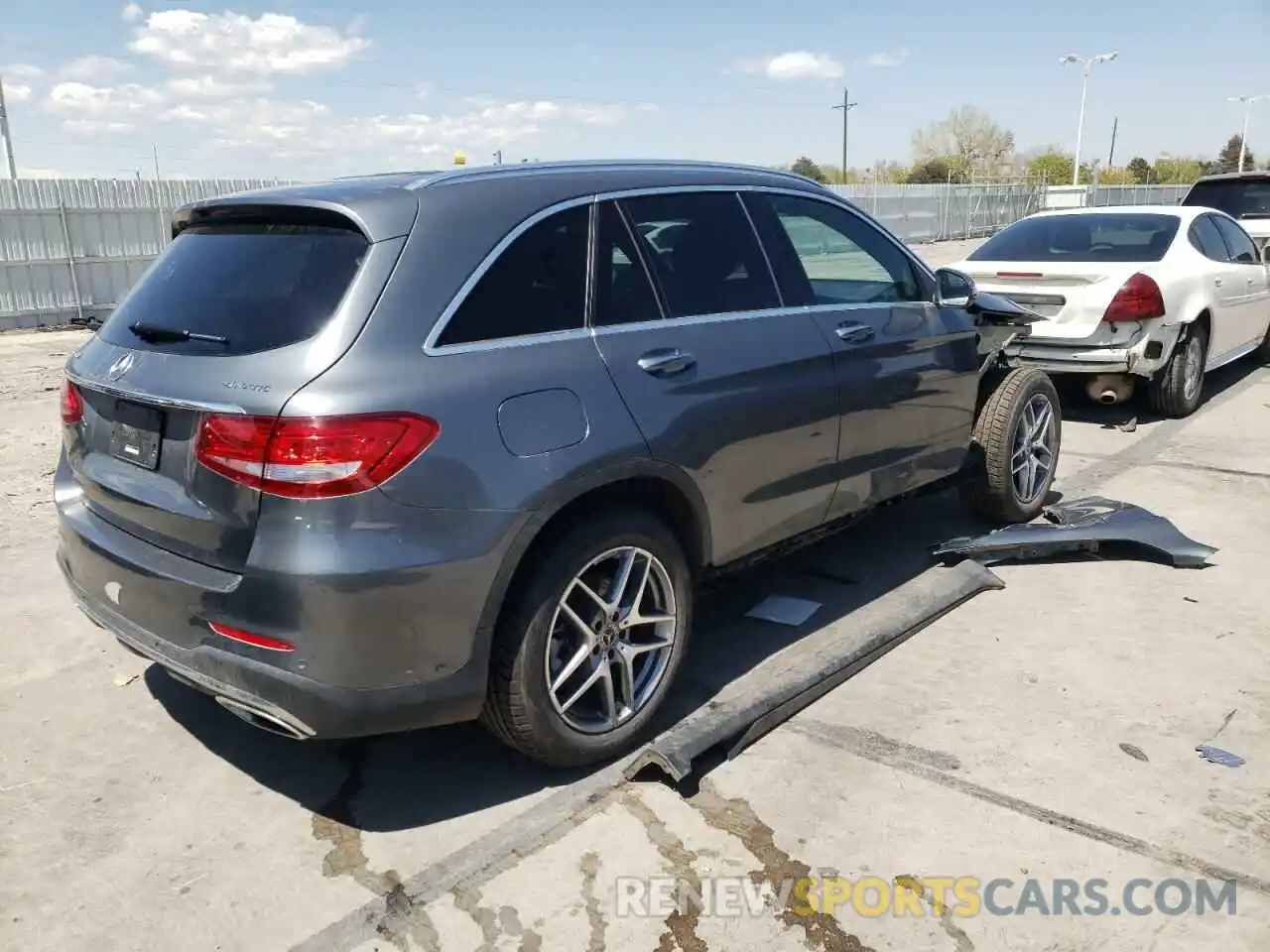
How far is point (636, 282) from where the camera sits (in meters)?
3.30

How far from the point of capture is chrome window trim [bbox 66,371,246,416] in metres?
2.57

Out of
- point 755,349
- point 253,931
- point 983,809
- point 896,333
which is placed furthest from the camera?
point 896,333

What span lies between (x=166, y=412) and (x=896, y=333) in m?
2.88

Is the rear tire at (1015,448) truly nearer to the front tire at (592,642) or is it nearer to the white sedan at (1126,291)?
the white sedan at (1126,291)

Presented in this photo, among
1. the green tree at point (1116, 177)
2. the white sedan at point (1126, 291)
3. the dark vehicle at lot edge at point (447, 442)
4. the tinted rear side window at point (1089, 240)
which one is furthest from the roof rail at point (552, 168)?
the green tree at point (1116, 177)

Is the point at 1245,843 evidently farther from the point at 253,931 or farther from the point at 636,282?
the point at 253,931

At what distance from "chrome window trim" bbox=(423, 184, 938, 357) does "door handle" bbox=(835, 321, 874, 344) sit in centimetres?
8

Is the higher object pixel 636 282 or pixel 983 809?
pixel 636 282

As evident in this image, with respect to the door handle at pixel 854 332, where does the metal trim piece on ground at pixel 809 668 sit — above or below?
below

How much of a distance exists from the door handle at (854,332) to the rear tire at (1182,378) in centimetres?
474

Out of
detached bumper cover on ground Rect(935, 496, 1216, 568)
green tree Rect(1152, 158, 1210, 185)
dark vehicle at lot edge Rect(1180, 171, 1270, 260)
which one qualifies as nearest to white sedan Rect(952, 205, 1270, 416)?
detached bumper cover on ground Rect(935, 496, 1216, 568)

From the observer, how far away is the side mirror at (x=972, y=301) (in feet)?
15.6

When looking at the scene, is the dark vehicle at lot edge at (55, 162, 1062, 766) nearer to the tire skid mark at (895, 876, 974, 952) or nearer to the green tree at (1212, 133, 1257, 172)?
the tire skid mark at (895, 876, 974, 952)

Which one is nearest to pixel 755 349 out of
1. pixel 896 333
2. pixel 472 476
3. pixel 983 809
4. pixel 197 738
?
pixel 896 333
